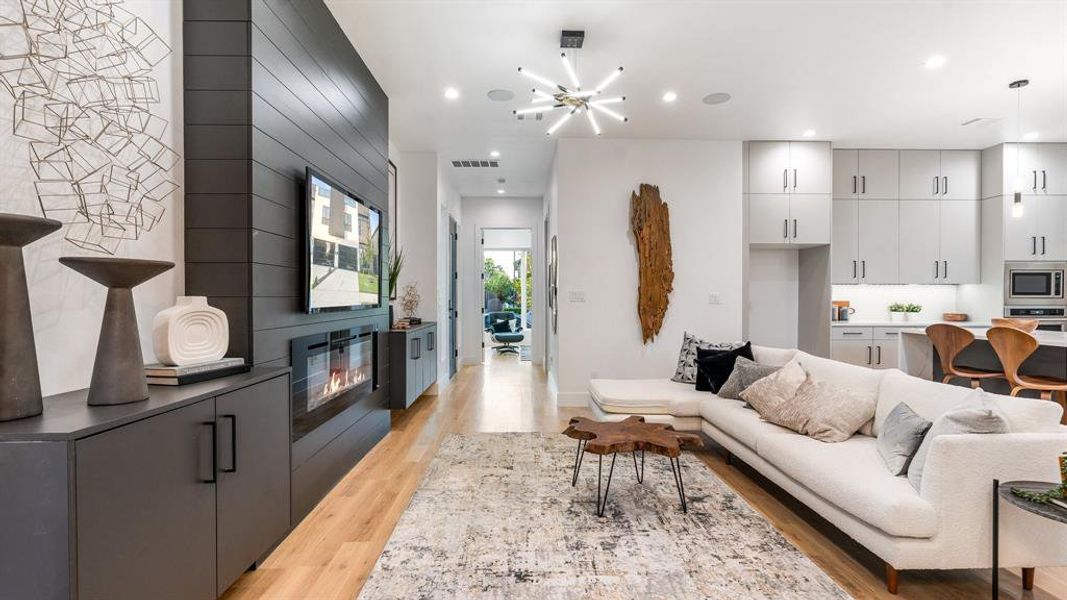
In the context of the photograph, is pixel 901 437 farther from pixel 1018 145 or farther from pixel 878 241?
pixel 1018 145

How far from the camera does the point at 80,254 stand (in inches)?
63.4

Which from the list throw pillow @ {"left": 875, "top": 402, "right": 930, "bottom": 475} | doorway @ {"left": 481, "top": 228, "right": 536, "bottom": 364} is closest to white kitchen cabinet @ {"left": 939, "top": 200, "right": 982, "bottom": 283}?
throw pillow @ {"left": 875, "top": 402, "right": 930, "bottom": 475}

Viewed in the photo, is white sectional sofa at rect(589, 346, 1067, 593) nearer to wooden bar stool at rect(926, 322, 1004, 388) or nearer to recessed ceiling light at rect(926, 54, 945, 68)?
wooden bar stool at rect(926, 322, 1004, 388)

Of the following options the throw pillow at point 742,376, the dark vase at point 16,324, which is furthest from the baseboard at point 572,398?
the dark vase at point 16,324

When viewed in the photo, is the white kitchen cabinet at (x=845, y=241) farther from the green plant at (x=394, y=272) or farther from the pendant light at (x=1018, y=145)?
the green plant at (x=394, y=272)

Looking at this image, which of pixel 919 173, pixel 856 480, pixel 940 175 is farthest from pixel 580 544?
pixel 940 175

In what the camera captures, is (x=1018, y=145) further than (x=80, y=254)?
Yes

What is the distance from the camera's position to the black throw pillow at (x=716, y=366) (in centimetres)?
379

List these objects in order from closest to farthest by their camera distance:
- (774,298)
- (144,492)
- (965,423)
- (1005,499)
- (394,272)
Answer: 1. (144,492)
2. (1005,499)
3. (965,423)
4. (394,272)
5. (774,298)

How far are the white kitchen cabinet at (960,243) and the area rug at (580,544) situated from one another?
4.74m

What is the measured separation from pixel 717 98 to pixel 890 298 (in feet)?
12.6

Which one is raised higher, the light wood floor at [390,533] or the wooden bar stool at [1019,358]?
the wooden bar stool at [1019,358]

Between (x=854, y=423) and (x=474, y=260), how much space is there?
636 cm

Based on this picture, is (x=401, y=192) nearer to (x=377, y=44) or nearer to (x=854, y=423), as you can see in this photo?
(x=377, y=44)
